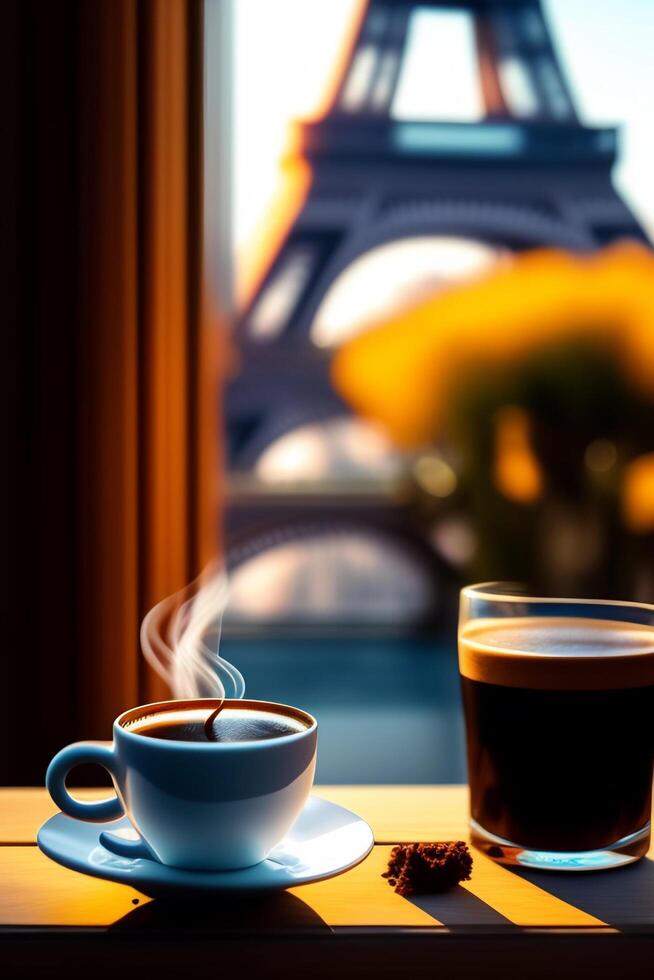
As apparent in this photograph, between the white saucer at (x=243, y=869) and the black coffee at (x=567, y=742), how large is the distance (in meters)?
0.08

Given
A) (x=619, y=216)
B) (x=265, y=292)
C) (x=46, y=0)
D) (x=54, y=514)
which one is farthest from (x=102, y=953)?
(x=619, y=216)

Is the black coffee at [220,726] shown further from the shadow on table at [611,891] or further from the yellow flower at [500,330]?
the yellow flower at [500,330]

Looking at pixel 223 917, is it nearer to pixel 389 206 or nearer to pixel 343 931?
pixel 343 931

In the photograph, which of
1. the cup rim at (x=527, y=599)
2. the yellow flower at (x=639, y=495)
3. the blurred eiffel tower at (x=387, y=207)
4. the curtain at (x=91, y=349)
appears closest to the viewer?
the cup rim at (x=527, y=599)

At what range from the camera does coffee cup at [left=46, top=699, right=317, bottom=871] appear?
38cm

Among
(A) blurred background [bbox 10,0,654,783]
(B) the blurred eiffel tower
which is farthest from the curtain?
(B) the blurred eiffel tower

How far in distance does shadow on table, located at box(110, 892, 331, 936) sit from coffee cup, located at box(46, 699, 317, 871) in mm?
21

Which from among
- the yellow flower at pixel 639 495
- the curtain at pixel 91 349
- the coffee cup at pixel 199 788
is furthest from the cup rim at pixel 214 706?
the yellow flower at pixel 639 495

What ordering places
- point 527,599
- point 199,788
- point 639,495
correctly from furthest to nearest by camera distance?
point 639,495, point 527,599, point 199,788

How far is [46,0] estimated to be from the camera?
103 cm

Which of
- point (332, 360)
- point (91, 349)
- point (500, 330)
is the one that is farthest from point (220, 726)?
point (332, 360)

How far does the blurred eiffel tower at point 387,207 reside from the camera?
19.4 ft

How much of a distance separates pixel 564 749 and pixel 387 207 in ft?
21.9

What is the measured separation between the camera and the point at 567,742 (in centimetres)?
45
